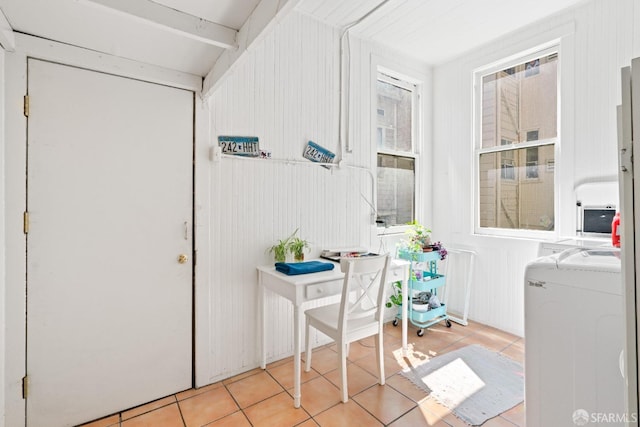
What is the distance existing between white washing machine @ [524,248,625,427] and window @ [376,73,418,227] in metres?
1.88

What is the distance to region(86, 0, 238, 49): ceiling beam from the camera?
1.22 metres

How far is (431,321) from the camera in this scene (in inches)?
121

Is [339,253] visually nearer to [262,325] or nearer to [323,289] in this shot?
[323,289]

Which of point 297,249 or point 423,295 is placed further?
point 423,295

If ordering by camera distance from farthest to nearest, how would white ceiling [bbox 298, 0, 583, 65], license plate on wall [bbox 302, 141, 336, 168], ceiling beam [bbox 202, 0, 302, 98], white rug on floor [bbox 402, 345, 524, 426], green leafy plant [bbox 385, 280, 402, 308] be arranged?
1. green leafy plant [bbox 385, 280, 402, 308]
2. license plate on wall [bbox 302, 141, 336, 168]
3. white ceiling [bbox 298, 0, 583, 65]
4. white rug on floor [bbox 402, 345, 524, 426]
5. ceiling beam [bbox 202, 0, 302, 98]

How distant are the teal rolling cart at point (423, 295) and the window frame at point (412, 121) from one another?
36 cm

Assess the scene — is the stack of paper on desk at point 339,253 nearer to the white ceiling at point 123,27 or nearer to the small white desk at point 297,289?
the small white desk at point 297,289

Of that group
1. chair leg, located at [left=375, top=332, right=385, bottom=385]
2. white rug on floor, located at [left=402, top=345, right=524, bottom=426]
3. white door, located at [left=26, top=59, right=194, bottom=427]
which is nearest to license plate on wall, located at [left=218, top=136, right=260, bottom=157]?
white door, located at [left=26, top=59, right=194, bottom=427]

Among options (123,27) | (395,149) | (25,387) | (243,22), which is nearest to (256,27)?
(243,22)

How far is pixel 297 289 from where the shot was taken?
202 centimetres

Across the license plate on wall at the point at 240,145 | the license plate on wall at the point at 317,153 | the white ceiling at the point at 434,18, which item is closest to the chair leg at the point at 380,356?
→ the license plate on wall at the point at 317,153

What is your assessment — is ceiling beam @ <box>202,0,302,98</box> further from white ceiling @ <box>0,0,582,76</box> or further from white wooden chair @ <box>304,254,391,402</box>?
white wooden chair @ <box>304,254,391,402</box>

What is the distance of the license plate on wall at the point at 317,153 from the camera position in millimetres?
2670

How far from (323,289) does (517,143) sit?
93.5 inches
